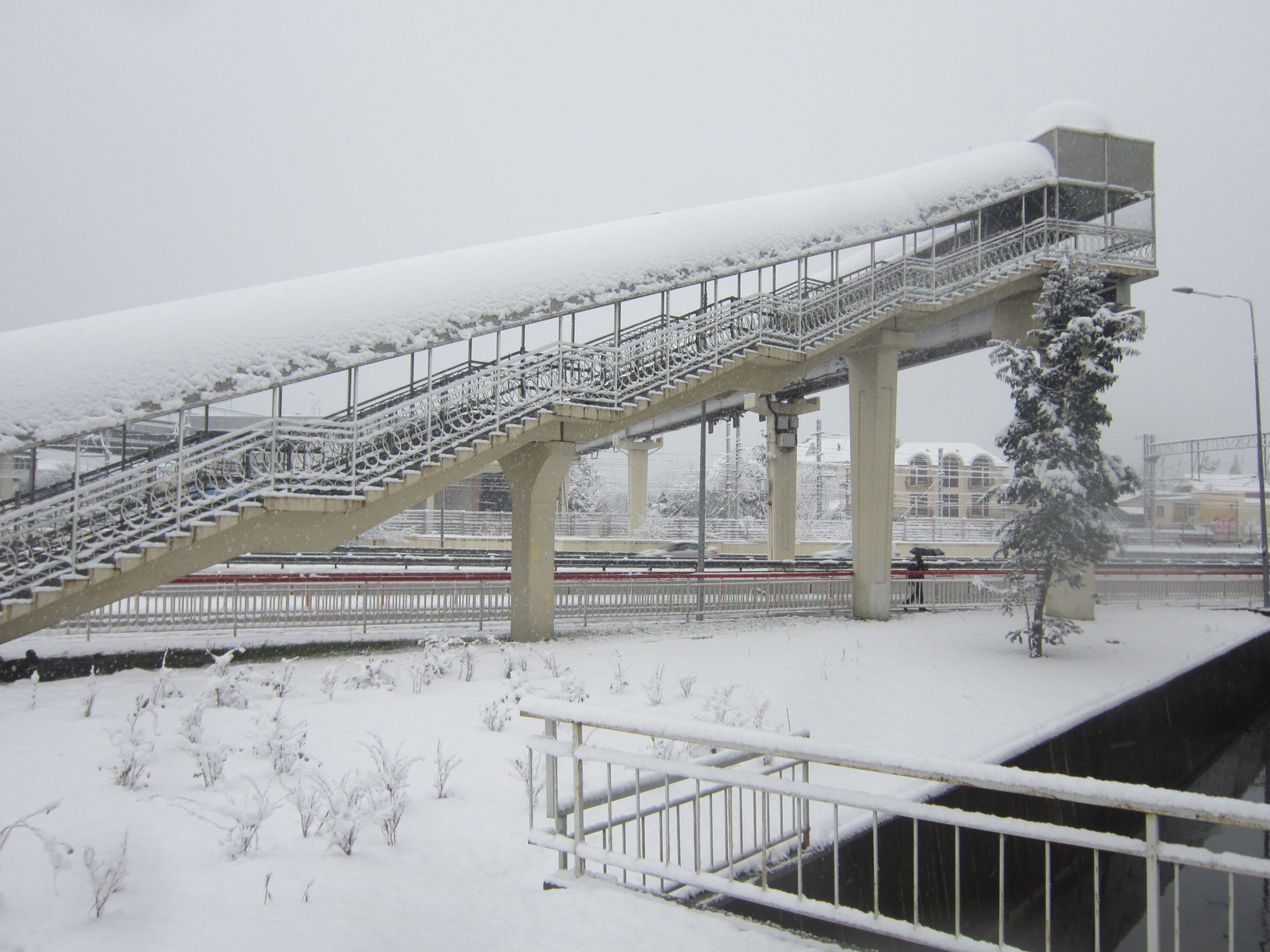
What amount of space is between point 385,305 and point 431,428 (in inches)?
99.4

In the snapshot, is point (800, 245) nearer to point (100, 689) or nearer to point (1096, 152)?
point (1096, 152)

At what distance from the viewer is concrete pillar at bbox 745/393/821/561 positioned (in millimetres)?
36562

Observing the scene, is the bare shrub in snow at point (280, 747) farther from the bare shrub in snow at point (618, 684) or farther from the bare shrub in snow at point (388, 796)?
the bare shrub in snow at point (618, 684)

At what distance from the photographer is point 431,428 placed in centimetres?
1648

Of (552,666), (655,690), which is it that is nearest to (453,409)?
(552,666)

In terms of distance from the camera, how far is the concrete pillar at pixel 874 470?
79.6 feet

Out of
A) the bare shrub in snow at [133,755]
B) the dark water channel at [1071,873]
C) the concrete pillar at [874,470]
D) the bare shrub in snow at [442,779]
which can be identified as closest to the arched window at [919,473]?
the concrete pillar at [874,470]

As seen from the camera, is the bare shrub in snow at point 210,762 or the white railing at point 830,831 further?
the bare shrub in snow at point 210,762

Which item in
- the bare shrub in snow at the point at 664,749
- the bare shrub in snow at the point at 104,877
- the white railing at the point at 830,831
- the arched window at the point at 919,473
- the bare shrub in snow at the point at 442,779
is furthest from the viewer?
the arched window at the point at 919,473

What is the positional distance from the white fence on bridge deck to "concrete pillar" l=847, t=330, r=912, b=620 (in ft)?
4.38

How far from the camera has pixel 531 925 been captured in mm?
4906

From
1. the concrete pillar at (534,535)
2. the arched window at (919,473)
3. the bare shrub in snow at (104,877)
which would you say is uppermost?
the arched window at (919,473)

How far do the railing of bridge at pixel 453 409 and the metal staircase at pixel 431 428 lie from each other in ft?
0.14

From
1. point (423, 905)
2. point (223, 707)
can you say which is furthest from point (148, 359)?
point (423, 905)
